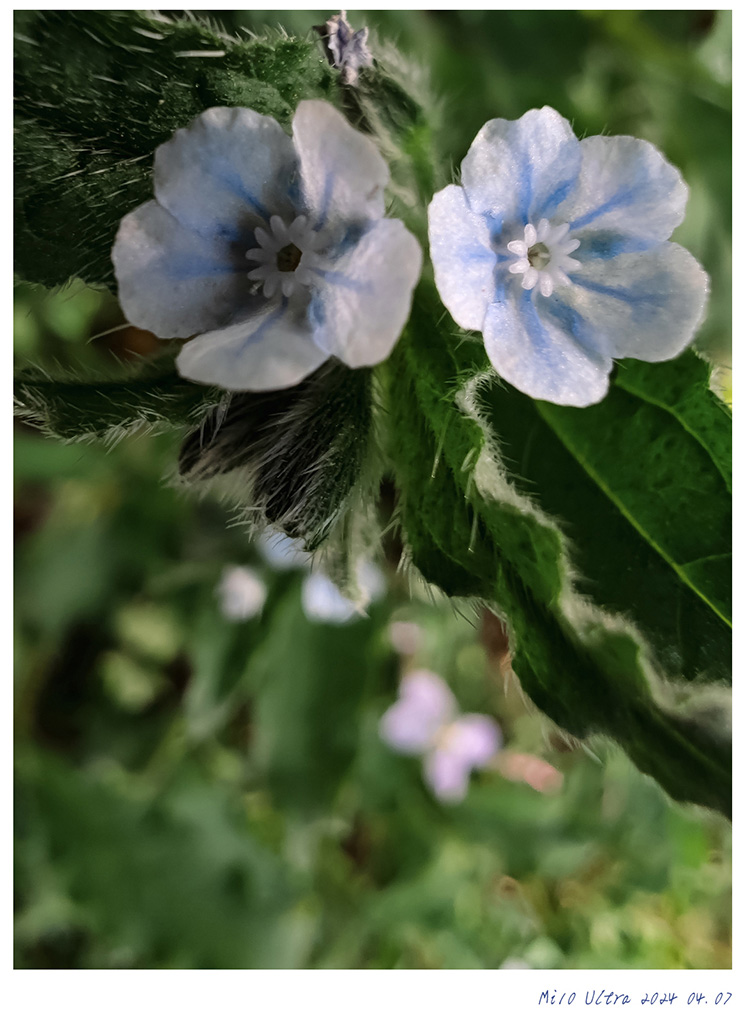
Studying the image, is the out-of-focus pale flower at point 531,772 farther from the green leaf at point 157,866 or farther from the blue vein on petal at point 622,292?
the blue vein on petal at point 622,292

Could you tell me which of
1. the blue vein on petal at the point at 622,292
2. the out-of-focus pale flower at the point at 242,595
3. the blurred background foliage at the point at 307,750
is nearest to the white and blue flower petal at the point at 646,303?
the blue vein on petal at the point at 622,292

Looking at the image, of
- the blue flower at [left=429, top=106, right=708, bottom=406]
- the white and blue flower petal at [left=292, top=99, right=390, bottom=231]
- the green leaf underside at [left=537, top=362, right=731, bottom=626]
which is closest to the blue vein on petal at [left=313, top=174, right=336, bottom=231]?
the white and blue flower petal at [left=292, top=99, right=390, bottom=231]

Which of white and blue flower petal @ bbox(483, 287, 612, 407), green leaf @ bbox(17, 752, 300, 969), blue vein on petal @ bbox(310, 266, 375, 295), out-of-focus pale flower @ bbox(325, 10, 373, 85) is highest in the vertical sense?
out-of-focus pale flower @ bbox(325, 10, 373, 85)

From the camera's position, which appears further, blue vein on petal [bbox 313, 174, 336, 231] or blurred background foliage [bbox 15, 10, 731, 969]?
blurred background foliage [bbox 15, 10, 731, 969]

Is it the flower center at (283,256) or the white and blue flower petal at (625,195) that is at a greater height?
the white and blue flower petal at (625,195)

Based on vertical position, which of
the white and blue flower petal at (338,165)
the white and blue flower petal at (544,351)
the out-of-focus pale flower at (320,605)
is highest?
the white and blue flower petal at (338,165)

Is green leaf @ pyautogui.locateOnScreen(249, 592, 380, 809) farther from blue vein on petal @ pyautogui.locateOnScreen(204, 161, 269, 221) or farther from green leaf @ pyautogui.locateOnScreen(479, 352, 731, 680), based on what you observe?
blue vein on petal @ pyautogui.locateOnScreen(204, 161, 269, 221)

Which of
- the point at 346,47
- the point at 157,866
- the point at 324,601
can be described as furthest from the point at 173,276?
the point at 157,866

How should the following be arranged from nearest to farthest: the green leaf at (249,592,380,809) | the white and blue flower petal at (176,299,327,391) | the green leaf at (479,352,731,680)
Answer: the white and blue flower petal at (176,299,327,391) → the green leaf at (479,352,731,680) → the green leaf at (249,592,380,809)

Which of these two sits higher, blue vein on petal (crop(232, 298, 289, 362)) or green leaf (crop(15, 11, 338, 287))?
green leaf (crop(15, 11, 338, 287))
